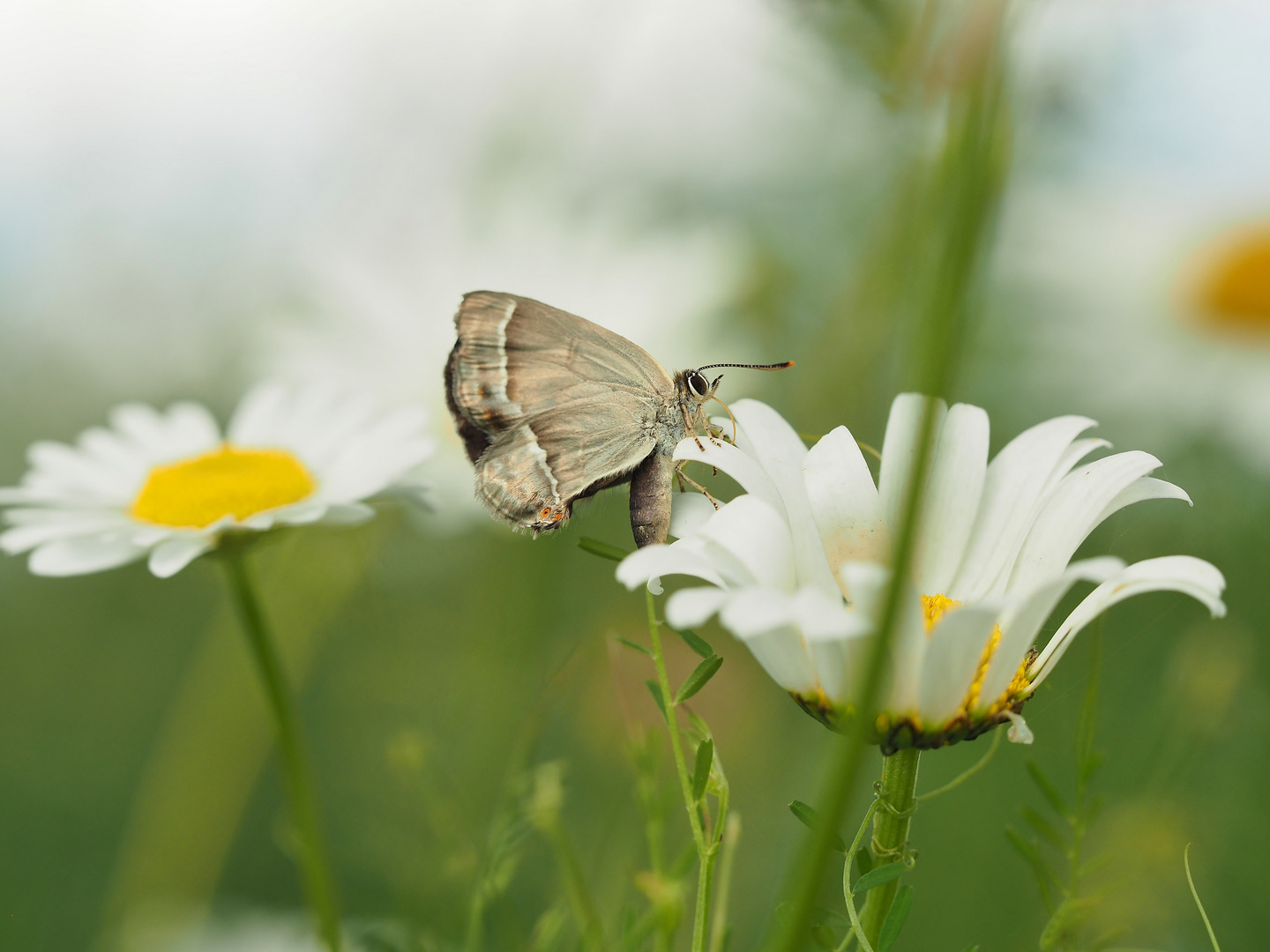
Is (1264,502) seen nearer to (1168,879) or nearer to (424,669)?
(1168,879)

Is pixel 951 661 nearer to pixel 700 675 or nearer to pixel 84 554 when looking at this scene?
pixel 700 675

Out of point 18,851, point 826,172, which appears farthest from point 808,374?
point 18,851

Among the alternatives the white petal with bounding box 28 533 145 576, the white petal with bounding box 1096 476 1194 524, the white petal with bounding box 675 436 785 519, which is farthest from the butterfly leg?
the white petal with bounding box 28 533 145 576

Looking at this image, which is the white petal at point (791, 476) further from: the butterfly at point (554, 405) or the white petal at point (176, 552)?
the white petal at point (176, 552)

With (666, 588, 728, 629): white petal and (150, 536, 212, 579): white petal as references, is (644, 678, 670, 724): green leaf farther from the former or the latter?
(150, 536, 212, 579): white petal

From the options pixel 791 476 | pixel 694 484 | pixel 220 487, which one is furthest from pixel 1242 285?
pixel 220 487

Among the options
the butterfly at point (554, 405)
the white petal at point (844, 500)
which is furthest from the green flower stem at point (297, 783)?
the white petal at point (844, 500)
